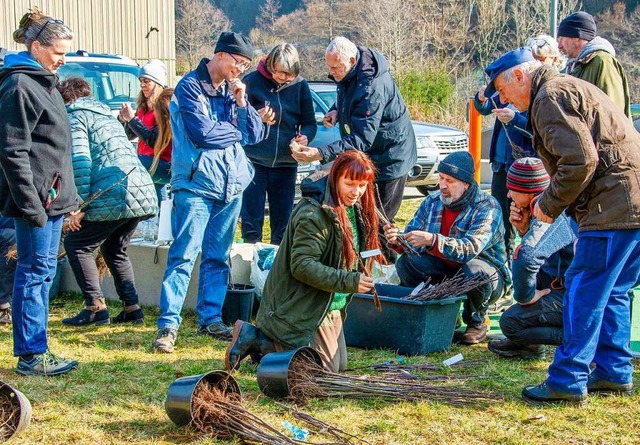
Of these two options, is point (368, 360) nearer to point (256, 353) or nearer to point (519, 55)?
point (256, 353)

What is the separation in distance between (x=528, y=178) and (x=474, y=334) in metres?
1.34

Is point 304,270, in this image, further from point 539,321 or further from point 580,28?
point 580,28

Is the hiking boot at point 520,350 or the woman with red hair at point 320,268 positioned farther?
the hiking boot at point 520,350

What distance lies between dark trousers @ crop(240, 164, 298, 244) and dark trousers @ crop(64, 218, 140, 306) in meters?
1.22

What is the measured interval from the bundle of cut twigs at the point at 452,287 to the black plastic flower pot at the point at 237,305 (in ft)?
4.17

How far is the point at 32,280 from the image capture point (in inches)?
197

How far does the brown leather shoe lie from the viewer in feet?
19.7

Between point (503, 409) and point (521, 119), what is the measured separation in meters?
2.78

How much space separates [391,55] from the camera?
28.8 meters

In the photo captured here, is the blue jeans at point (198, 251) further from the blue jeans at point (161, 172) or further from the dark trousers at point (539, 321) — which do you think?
the dark trousers at point (539, 321)

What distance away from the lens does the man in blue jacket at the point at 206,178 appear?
229 inches

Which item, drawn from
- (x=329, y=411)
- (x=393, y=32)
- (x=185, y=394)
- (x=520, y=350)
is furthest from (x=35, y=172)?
(x=393, y=32)

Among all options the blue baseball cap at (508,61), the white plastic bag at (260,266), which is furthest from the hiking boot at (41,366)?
the blue baseball cap at (508,61)

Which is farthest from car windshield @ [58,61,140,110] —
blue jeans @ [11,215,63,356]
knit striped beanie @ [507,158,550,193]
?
knit striped beanie @ [507,158,550,193]
